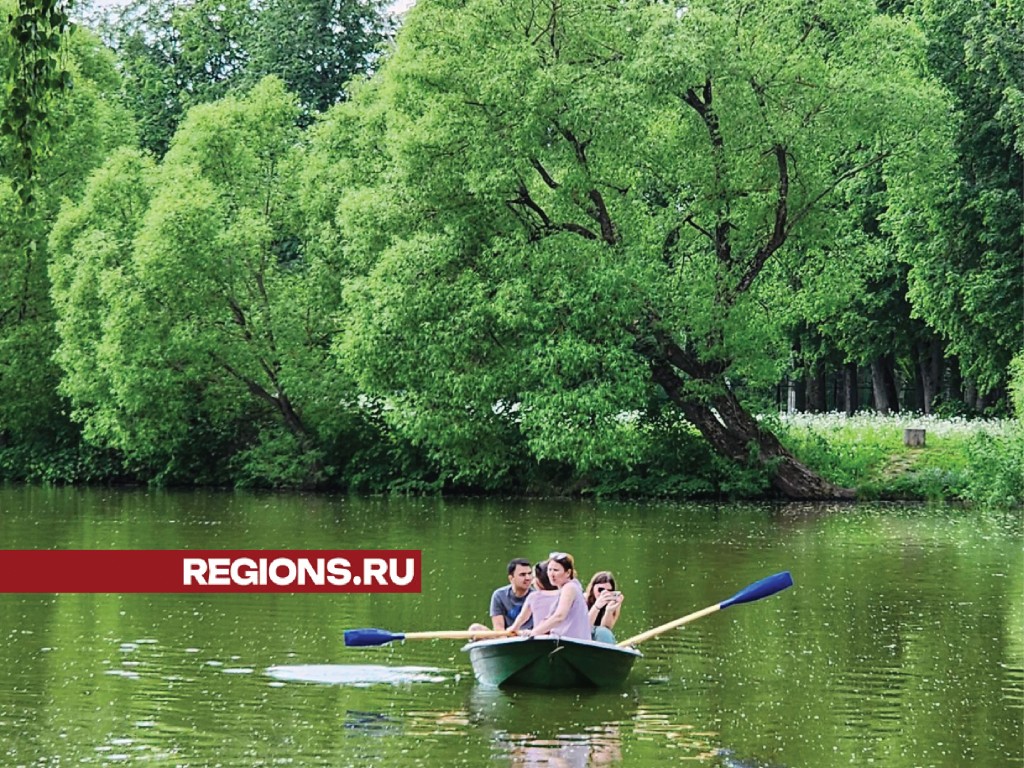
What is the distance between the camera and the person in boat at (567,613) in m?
16.1

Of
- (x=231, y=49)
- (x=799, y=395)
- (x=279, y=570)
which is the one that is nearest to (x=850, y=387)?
(x=799, y=395)

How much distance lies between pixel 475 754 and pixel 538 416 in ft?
78.8

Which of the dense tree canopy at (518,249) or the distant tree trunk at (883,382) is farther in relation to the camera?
the distant tree trunk at (883,382)

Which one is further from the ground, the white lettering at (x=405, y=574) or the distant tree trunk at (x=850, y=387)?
the distant tree trunk at (x=850, y=387)

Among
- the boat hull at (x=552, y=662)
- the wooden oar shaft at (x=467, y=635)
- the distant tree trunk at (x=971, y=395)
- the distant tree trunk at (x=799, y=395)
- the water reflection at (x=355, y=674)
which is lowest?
the water reflection at (x=355, y=674)

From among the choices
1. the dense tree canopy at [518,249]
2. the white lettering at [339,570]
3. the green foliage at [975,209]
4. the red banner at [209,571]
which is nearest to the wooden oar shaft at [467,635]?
the red banner at [209,571]

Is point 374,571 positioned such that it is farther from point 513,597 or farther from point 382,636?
point 382,636

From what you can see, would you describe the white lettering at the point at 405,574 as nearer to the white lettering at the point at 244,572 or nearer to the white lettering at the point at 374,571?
the white lettering at the point at 374,571

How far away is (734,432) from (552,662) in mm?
23822

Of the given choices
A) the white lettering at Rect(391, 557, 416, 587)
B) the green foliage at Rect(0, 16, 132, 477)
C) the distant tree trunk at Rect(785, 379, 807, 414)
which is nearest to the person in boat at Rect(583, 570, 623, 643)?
the white lettering at Rect(391, 557, 416, 587)

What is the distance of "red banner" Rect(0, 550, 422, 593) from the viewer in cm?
2445

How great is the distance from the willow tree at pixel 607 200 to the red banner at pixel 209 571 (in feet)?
33.0

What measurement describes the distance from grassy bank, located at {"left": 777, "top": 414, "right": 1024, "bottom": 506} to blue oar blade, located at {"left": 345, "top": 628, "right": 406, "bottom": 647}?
2128 centimetres

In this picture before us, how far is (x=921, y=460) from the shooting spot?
132 ft
